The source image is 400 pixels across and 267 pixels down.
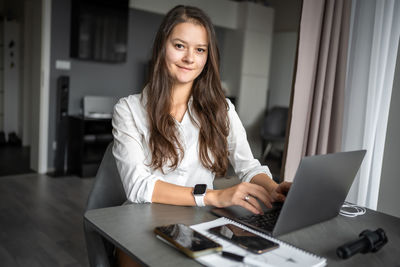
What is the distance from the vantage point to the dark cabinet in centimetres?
435

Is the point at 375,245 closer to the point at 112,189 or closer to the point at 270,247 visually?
the point at 270,247

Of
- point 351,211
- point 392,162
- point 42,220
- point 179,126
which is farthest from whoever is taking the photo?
point 42,220

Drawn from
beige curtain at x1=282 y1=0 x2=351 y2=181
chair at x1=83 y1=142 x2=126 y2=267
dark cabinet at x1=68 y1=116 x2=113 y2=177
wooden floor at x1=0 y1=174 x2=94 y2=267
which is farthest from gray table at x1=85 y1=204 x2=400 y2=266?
dark cabinet at x1=68 y1=116 x2=113 y2=177

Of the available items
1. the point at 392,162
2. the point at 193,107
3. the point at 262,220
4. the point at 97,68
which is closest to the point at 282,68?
the point at 97,68

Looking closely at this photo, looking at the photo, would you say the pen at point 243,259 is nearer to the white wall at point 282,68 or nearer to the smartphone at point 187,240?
the smartphone at point 187,240

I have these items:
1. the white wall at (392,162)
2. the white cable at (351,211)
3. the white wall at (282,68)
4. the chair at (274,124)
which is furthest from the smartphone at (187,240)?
the white wall at (282,68)

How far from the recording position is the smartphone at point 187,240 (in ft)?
2.70

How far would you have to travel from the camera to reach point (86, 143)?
437 cm

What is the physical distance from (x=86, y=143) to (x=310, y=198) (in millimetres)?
3737

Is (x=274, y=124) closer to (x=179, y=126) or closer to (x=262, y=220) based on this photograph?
(x=179, y=126)

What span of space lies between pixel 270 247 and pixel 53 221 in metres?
2.56

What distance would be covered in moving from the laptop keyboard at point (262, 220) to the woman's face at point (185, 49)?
578 mm

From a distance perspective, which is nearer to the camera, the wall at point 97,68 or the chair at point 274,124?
the wall at point 97,68

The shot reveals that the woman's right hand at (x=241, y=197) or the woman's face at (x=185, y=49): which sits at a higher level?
the woman's face at (x=185, y=49)
